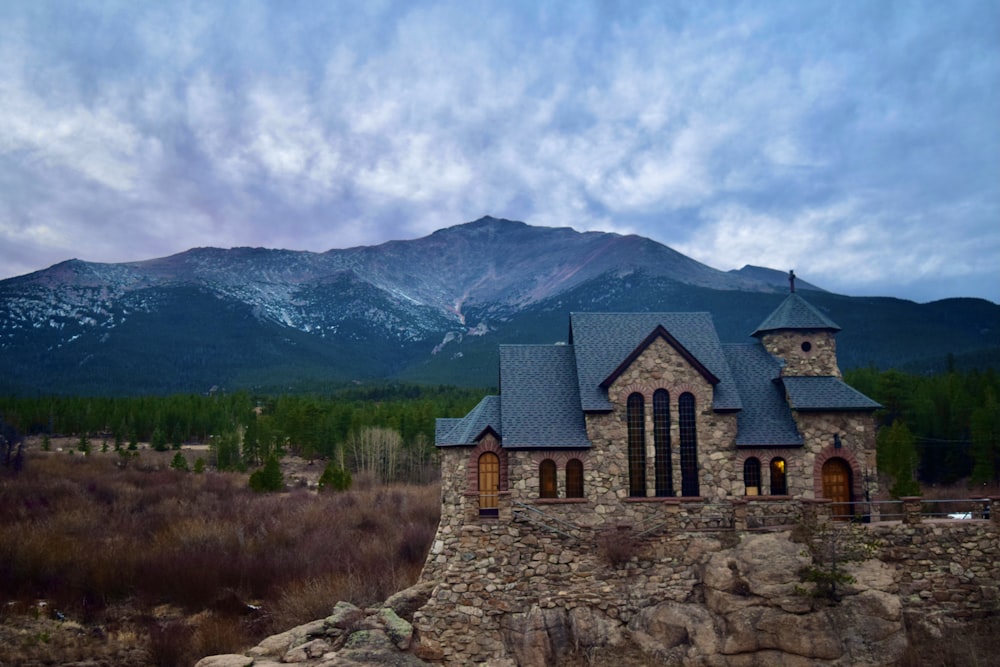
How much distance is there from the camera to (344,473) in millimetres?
64562

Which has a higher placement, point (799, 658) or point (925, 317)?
point (925, 317)

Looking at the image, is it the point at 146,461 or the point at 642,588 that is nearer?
the point at 642,588

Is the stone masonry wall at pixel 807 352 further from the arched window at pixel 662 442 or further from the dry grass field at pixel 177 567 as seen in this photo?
the dry grass field at pixel 177 567

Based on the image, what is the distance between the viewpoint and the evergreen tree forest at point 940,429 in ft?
176

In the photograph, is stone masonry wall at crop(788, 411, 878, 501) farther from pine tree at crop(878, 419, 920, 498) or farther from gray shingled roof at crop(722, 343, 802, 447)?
pine tree at crop(878, 419, 920, 498)

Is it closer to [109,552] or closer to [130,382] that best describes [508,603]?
[109,552]

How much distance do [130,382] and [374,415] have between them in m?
130

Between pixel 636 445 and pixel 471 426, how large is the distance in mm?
7184

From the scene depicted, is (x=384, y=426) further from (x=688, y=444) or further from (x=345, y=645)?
(x=345, y=645)

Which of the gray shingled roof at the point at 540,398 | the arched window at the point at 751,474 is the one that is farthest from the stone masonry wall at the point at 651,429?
the gray shingled roof at the point at 540,398

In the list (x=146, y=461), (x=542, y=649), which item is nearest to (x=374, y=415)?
(x=146, y=461)

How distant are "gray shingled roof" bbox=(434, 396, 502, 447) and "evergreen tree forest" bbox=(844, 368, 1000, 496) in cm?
3164

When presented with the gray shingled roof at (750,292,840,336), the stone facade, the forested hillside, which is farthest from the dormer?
the forested hillside

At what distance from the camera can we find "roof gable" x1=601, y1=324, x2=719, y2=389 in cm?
3038
